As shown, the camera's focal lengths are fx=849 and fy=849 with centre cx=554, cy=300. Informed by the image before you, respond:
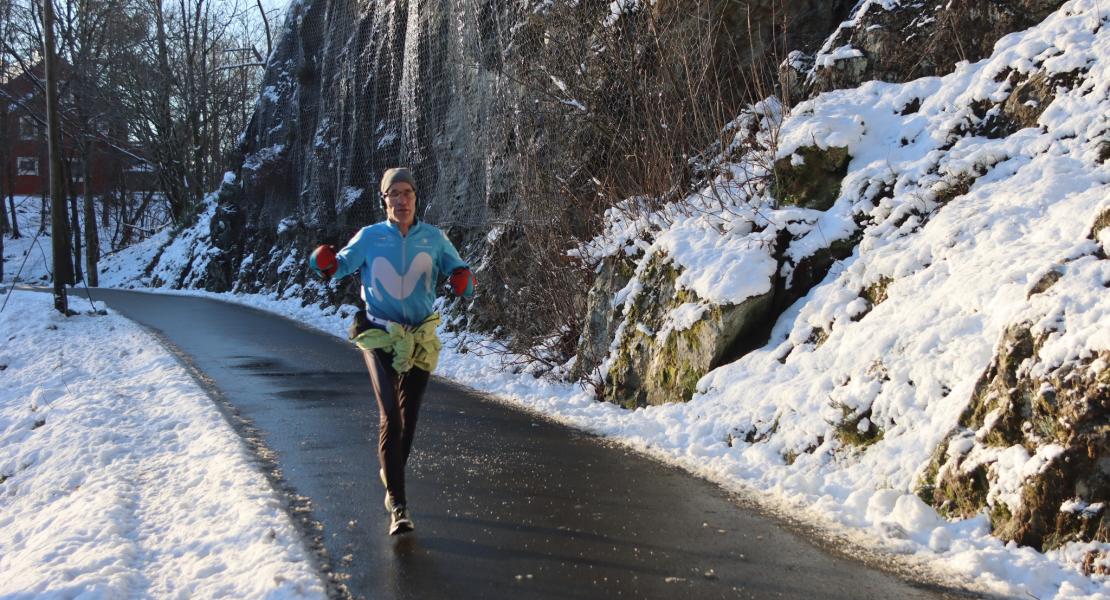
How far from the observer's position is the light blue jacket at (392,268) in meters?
4.93

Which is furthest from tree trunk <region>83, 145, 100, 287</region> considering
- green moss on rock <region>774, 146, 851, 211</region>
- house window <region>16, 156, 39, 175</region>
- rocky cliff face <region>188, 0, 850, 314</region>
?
green moss on rock <region>774, 146, 851, 211</region>

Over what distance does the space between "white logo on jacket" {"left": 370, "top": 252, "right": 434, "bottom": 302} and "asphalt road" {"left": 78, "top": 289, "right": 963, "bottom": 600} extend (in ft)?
4.32

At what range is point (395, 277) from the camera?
4.94m

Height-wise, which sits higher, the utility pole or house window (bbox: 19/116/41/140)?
house window (bbox: 19/116/41/140)

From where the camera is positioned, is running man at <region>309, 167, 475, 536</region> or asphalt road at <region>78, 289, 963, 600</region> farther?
running man at <region>309, 167, 475, 536</region>

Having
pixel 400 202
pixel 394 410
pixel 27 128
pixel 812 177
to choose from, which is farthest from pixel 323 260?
pixel 27 128

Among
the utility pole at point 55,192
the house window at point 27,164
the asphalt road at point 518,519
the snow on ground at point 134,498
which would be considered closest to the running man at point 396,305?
the asphalt road at point 518,519

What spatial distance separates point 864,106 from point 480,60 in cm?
975

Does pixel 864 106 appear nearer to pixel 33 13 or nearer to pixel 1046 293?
pixel 1046 293

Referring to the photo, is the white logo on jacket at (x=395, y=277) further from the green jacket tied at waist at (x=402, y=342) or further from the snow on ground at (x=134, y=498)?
the snow on ground at (x=134, y=498)

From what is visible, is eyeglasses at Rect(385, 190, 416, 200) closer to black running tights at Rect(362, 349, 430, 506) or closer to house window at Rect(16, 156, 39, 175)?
black running tights at Rect(362, 349, 430, 506)

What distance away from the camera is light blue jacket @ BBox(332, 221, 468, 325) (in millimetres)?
4934

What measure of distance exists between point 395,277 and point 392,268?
2.2 inches

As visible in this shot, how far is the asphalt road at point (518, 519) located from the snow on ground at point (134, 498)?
0.26 m
